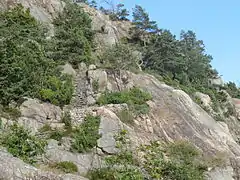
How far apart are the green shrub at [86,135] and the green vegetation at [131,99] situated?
2.97m

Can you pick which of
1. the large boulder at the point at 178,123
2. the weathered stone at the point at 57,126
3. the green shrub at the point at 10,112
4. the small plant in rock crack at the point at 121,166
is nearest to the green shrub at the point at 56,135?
the weathered stone at the point at 57,126

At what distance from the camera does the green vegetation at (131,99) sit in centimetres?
2436

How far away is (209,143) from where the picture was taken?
81.3 feet

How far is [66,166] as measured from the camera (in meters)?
17.9

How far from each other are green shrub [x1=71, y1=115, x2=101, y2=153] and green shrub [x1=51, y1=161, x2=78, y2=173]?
162cm

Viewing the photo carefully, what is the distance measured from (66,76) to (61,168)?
32.3ft

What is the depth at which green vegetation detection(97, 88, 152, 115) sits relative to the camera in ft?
79.9

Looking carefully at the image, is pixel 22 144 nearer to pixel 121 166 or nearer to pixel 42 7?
pixel 121 166

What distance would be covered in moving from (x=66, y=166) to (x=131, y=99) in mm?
8428

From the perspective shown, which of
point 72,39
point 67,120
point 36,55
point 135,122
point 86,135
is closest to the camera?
point 86,135

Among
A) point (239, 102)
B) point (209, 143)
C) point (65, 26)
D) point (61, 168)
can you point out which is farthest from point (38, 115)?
point (239, 102)

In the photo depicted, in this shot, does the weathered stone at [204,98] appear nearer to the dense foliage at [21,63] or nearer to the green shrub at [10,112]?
the dense foliage at [21,63]

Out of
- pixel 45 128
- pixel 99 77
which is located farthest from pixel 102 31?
pixel 45 128

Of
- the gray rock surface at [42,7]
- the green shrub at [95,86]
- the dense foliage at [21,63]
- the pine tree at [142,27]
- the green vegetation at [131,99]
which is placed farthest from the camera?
the pine tree at [142,27]
